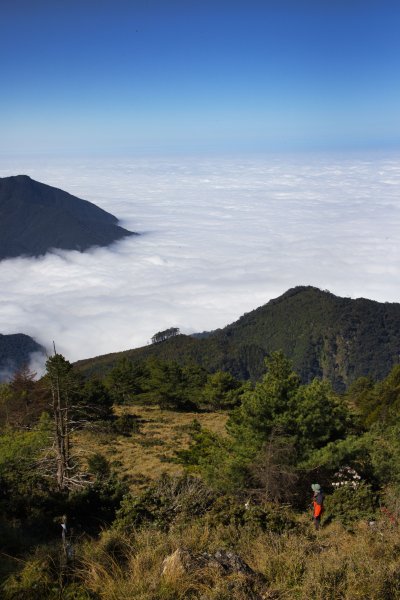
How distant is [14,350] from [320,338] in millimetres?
95934

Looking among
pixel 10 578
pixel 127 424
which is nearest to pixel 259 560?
pixel 10 578

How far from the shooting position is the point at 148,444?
22297mm

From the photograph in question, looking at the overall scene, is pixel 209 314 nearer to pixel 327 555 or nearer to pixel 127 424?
pixel 127 424

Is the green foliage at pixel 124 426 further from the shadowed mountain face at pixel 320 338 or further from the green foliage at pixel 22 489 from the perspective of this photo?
the shadowed mountain face at pixel 320 338

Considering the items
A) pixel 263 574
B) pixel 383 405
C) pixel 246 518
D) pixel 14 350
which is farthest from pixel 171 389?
pixel 14 350

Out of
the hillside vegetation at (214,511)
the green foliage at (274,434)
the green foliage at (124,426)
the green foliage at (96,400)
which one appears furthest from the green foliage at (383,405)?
the green foliage at (96,400)

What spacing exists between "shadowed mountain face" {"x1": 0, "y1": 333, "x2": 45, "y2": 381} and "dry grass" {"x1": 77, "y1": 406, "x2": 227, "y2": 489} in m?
117

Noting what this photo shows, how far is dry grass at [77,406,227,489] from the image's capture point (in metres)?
17.8

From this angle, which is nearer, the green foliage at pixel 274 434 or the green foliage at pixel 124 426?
the green foliage at pixel 274 434

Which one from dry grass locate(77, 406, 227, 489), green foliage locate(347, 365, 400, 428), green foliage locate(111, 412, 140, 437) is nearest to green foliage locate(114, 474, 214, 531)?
dry grass locate(77, 406, 227, 489)

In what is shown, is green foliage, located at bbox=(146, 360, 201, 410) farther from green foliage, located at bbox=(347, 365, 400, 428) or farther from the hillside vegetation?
green foliage, located at bbox=(347, 365, 400, 428)

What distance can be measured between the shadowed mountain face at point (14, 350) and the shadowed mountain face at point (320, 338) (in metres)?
39.9

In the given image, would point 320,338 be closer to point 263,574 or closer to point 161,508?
point 161,508

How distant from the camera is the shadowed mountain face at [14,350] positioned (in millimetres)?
140887
